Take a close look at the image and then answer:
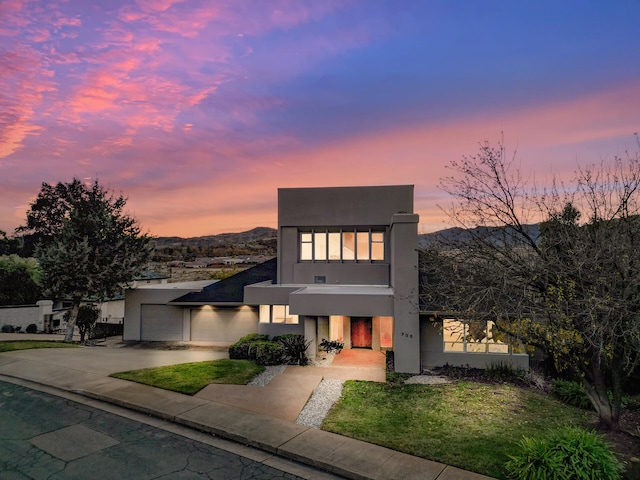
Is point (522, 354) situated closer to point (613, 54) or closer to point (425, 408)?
point (425, 408)

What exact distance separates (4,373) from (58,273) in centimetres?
973

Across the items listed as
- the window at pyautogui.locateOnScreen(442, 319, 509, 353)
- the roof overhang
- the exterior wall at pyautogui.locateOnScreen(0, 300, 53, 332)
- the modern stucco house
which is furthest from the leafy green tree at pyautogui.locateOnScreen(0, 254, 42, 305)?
the window at pyautogui.locateOnScreen(442, 319, 509, 353)

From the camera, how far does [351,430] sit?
9438mm

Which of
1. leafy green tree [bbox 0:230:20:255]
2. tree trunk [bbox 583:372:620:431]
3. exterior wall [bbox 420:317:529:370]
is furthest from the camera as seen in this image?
leafy green tree [bbox 0:230:20:255]

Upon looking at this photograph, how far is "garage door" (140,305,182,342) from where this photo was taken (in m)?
23.1

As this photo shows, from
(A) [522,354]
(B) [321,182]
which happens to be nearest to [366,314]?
(A) [522,354]

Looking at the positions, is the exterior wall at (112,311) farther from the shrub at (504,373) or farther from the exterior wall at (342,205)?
the shrub at (504,373)

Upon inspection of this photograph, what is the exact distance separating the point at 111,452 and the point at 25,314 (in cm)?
3027

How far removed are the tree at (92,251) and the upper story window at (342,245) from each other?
427 inches

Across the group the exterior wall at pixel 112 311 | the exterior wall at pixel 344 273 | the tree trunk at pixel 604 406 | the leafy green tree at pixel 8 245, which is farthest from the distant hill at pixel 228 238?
the tree trunk at pixel 604 406

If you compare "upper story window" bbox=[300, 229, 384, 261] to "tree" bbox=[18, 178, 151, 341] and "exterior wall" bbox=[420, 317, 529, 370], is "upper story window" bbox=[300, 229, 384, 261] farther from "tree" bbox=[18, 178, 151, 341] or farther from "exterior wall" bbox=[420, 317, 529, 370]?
"tree" bbox=[18, 178, 151, 341]

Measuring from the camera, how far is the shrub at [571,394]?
453 inches

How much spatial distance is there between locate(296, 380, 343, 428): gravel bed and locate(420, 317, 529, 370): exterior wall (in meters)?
4.38

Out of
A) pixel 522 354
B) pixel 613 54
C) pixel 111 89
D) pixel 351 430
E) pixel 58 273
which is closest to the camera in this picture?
pixel 351 430
